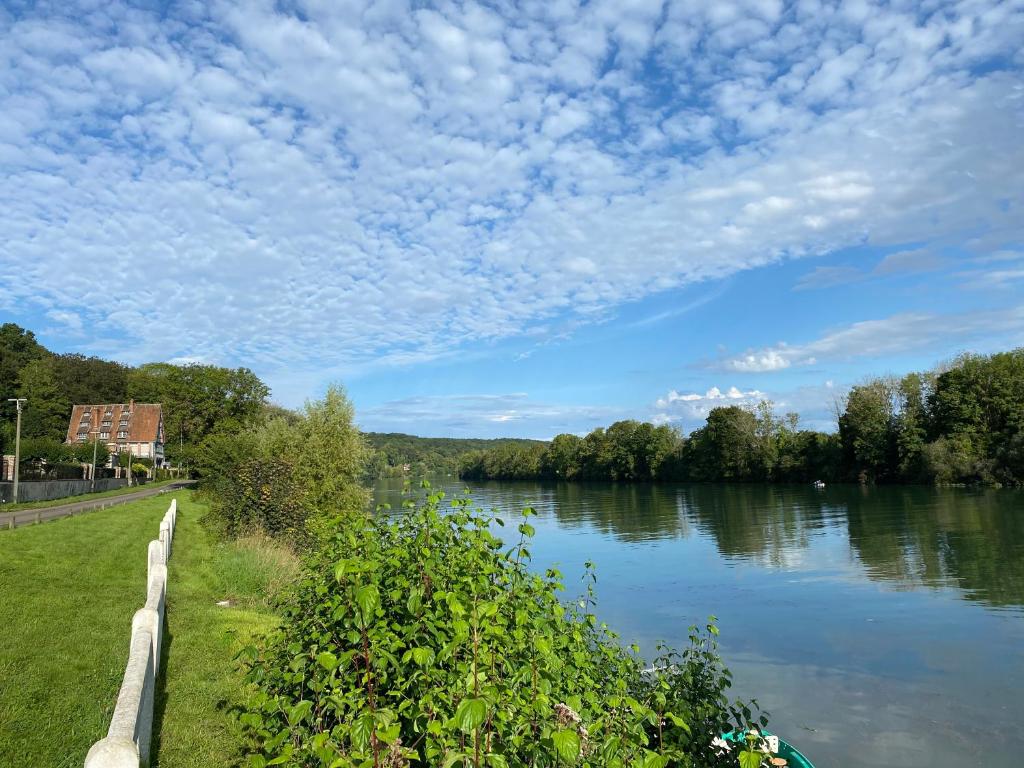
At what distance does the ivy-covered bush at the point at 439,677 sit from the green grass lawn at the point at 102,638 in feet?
5.25

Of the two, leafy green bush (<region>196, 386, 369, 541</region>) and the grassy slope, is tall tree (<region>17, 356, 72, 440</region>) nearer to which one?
leafy green bush (<region>196, 386, 369, 541</region>)

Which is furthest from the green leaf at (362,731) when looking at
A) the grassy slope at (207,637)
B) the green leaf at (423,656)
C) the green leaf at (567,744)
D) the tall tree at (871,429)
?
the tall tree at (871,429)

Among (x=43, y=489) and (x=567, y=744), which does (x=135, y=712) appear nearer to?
(x=567, y=744)

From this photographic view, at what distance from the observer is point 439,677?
3.97 metres

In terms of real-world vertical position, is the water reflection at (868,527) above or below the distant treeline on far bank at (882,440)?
below

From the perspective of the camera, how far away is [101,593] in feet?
38.8

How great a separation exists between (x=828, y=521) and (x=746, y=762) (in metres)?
42.2

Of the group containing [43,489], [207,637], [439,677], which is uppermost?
[43,489]

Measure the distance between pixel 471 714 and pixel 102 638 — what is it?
856 cm

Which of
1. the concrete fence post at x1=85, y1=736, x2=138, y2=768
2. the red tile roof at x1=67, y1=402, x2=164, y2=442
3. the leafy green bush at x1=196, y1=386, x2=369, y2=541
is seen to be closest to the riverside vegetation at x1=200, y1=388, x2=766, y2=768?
the concrete fence post at x1=85, y1=736, x2=138, y2=768

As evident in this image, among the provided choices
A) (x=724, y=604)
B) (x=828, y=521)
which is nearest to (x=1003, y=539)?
(x=828, y=521)

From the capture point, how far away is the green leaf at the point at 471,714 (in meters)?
2.69

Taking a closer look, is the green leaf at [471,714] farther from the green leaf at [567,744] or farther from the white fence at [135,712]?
the white fence at [135,712]

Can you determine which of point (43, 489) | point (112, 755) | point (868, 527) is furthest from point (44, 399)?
point (112, 755)
